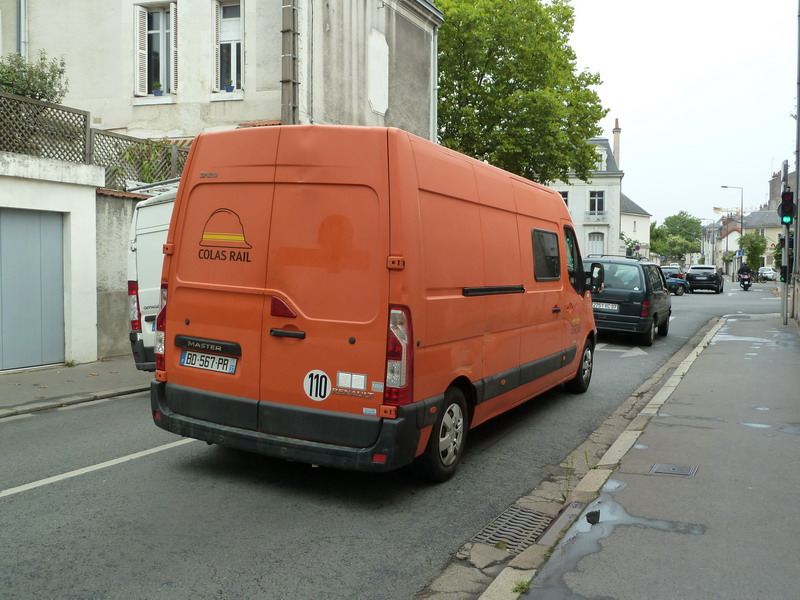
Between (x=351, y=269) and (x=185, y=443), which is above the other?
(x=351, y=269)

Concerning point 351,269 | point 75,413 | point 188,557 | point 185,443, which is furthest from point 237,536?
point 75,413

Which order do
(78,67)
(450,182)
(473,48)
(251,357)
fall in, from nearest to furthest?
(251,357), (450,182), (78,67), (473,48)

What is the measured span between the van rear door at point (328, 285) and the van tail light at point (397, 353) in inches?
1.9

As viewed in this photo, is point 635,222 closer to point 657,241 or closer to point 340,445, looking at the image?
point 657,241

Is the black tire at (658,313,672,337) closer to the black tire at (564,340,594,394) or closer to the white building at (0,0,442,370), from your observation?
the black tire at (564,340,594,394)

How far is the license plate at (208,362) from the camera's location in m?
5.37

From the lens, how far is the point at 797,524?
467 centimetres

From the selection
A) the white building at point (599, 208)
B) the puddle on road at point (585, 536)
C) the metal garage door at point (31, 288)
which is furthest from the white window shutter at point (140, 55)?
the white building at point (599, 208)

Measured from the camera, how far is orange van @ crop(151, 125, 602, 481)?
4.92 metres

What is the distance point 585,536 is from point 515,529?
0.49 m

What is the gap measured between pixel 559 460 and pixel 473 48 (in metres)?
25.0

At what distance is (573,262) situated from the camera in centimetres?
891

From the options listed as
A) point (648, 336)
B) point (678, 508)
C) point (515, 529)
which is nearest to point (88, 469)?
point (515, 529)

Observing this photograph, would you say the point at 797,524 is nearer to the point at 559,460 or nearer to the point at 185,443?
the point at 559,460
